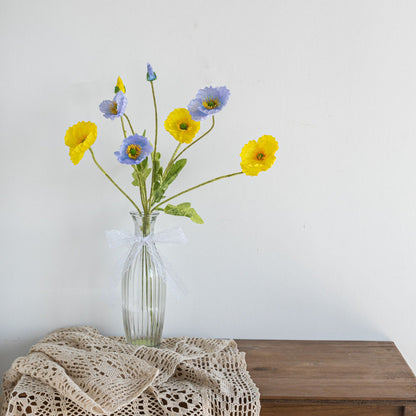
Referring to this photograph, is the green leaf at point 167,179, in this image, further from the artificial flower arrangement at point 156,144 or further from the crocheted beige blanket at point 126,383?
the crocheted beige blanket at point 126,383

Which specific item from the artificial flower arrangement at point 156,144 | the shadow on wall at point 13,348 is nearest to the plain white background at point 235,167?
the shadow on wall at point 13,348

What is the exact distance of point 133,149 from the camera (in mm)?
1194

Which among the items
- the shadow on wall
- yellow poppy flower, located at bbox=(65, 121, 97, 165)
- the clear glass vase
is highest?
yellow poppy flower, located at bbox=(65, 121, 97, 165)

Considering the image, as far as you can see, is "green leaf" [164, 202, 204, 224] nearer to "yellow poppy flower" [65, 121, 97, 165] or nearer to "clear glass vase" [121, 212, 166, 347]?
"clear glass vase" [121, 212, 166, 347]

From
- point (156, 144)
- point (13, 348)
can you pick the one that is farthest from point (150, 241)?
point (13, 348)

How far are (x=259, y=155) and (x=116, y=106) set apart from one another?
334 millimetres

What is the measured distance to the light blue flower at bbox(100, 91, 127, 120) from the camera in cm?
120

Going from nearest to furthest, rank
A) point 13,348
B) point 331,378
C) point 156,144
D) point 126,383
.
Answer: point 126,383
point 331,378
point 156,144
point 13,348

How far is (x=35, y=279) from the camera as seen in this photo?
1.47 metres

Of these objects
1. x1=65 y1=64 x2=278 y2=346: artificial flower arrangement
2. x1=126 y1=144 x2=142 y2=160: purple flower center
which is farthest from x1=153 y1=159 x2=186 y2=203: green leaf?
x1=126 y1=144 x2=142 y2=160: purple flower center

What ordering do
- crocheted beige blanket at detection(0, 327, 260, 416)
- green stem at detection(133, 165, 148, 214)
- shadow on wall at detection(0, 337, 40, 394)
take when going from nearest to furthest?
crocheted beige blanket at detection(0, 327, 260, 416)
green stem at detection(133, 165, 148, 214)
shadow on wall at detection(0, 337, 40, 394)

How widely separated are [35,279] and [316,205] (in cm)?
76

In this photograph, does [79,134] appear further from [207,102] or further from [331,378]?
[331,378]

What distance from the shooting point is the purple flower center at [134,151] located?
1.19 m
